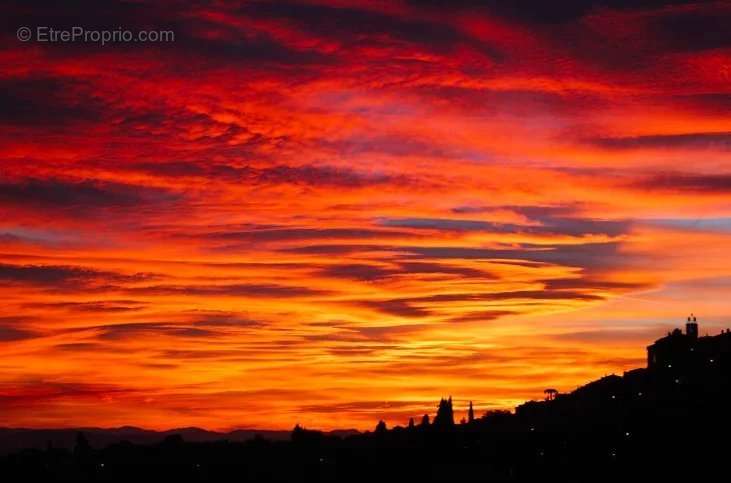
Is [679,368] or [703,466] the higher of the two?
[679,368]

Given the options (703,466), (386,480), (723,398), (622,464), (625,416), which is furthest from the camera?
(386,480)

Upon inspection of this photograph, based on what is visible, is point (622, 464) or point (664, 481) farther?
point (622, 464)

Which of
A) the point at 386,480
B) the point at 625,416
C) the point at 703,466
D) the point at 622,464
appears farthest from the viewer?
the point at 386,480

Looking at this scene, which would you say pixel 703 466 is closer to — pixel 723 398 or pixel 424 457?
pixel 723 398

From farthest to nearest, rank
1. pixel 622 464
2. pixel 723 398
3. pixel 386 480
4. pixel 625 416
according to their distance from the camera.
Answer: pixel 386 480 < pixel 625 416 < pixel 723 398 < pixel 622 464

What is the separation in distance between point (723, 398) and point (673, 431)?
11943 millimetres

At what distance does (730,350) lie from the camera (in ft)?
631

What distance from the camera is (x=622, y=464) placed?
5723 inches

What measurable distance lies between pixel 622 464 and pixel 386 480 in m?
50.2

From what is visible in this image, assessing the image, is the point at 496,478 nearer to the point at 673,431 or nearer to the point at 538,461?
the point at 538,461

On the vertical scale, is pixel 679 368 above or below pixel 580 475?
above

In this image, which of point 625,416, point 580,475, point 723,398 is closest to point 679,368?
point 625,416

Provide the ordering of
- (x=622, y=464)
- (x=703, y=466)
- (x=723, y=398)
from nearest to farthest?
(x=703, y=466), (x=622, y=464), (x=723, y=398)

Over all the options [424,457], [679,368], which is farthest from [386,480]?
[679,368]
